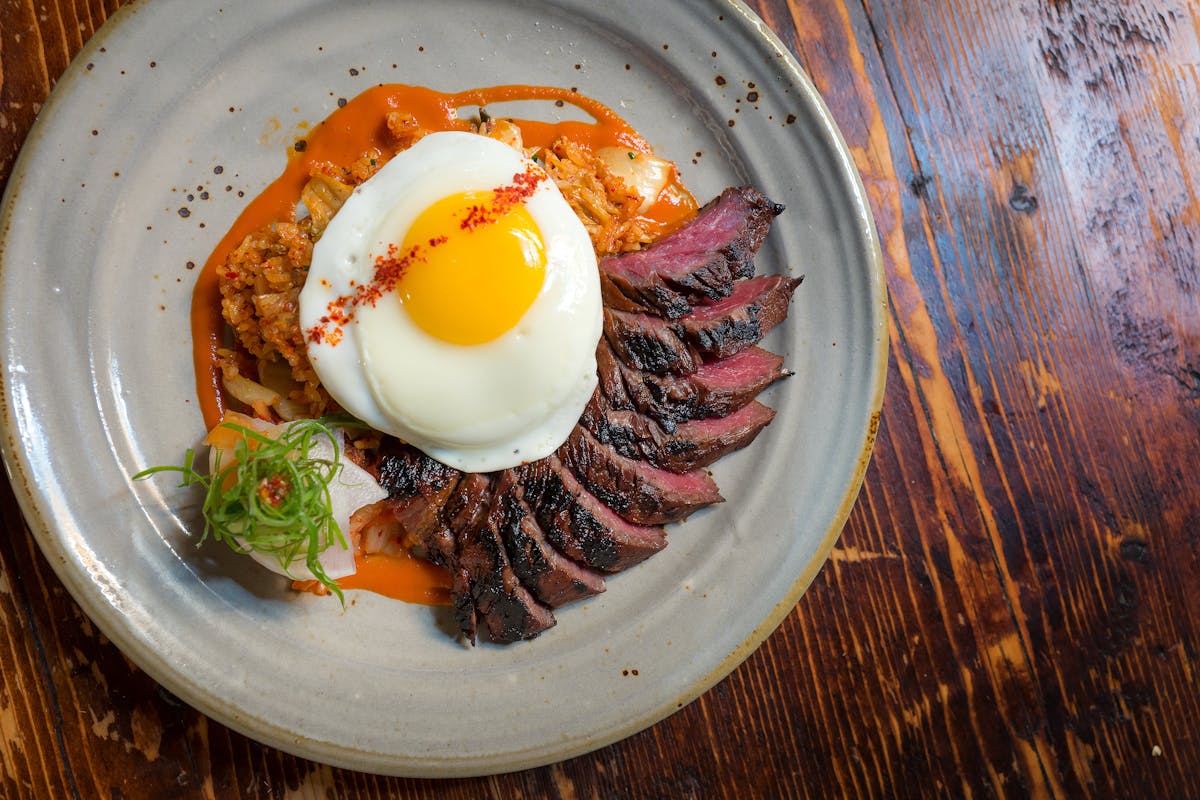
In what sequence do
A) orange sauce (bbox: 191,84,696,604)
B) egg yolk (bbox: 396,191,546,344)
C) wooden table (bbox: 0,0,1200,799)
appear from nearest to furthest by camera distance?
egg yolk (bbox: 396,191,546,344) < orange sauce (bbox: 191,84,696,604) < wooden table (bbox: 0,0,1200,799)

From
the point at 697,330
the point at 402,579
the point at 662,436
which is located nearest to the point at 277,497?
the point at 402,579

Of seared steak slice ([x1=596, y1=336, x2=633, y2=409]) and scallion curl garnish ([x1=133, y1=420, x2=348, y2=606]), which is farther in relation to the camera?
seared steak slice ([x1=596, y1=336, x2=633, y2=409])

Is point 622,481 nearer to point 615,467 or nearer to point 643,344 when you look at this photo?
point 615,467

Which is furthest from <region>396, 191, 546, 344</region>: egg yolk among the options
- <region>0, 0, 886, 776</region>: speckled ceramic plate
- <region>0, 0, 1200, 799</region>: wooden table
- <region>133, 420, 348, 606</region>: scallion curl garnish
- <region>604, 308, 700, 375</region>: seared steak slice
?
<region>0, 0, 1200, 799</region>: wooden table

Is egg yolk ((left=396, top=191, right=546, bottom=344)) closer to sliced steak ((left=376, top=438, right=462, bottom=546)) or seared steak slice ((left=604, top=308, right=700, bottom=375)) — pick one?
seared steak slice ((left=604, top=308, right=700, bottom=375))

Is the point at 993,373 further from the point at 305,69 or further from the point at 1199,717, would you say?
the point at 305,69

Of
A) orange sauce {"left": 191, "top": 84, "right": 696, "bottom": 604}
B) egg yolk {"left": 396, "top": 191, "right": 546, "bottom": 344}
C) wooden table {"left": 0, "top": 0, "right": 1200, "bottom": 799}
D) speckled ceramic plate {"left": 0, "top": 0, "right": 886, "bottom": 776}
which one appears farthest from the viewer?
wooden table {"left": 0, "top": 0, "right": 1200, "bottom": 799}

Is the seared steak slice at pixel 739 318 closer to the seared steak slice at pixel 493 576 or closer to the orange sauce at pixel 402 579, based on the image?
the seared steak slice at pixel 493 576
